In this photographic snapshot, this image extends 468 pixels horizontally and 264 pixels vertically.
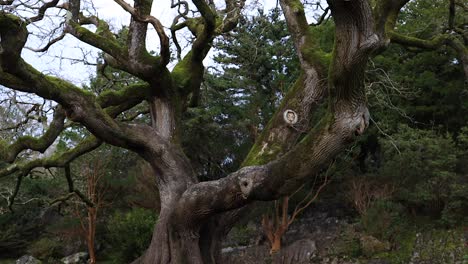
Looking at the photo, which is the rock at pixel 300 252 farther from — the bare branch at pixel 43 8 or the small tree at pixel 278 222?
the bare branch at pixel 43 8

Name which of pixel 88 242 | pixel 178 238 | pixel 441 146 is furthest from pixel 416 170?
pixel 88 242

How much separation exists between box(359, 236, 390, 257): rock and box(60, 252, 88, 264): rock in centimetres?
962

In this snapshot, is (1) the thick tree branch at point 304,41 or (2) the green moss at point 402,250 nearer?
(1) the thick tree branch at point 304,41

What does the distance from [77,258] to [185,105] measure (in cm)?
978

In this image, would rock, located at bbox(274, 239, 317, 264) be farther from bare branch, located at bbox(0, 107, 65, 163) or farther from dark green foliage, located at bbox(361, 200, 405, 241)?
bare branch, located at bbox(0, 107, 65, 163)

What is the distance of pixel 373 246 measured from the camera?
1212 centimetres

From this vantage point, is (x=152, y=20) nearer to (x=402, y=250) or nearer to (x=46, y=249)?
(x=402, y=250)

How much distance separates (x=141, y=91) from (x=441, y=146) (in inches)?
323

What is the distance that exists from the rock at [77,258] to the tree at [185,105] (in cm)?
886

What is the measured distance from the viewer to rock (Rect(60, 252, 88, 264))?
15680mm

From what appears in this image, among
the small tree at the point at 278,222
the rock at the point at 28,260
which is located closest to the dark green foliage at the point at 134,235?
the rock at the point at 28,260

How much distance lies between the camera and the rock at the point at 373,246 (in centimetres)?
1208

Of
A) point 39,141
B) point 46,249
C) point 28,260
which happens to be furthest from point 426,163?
point 28,260

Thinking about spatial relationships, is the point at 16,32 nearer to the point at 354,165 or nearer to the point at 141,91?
the point at 141,91
